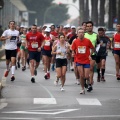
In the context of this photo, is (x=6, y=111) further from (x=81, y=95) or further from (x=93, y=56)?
(x=93, y=56)

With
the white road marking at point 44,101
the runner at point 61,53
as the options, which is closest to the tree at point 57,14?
the runner at point 61,53

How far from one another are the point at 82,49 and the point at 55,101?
93.7 inches

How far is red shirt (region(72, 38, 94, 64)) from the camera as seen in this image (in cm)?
1927

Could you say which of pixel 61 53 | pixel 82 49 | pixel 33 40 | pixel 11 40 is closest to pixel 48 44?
pixel 33 40

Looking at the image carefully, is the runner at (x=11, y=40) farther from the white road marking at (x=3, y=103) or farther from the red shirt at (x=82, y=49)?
the white road marking at (x=3, y=103)

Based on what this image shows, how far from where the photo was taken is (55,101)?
17.3m

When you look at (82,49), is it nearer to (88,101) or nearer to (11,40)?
(88,101)

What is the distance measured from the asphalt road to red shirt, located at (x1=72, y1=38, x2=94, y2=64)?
0.86 meters

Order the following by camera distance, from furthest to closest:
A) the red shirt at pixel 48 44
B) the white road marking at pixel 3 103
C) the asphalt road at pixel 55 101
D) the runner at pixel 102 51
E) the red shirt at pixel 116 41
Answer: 1. the red shirt at pixel 48 44
2. the red shirt at pixel 116 41
3. the runner at pixel 102 51
4. the white road marking at pixel 3 103
5. the asphalt road at pixel 55 101

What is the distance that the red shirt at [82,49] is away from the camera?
63.2ft

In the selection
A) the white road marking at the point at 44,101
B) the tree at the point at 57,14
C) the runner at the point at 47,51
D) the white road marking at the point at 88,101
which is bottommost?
the white road marking at the point at 88,101

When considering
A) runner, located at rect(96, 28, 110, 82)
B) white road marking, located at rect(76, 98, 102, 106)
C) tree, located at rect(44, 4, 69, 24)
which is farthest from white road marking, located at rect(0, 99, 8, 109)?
tree, located at rect(44, 4, 69, 24)

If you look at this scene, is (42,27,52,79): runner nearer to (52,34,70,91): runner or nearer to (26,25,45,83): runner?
(26,25,45,83): runner

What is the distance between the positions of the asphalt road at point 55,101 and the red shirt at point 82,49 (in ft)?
2.81
